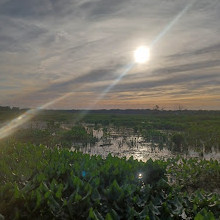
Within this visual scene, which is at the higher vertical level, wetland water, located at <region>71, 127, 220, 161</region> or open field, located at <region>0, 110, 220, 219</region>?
open field, located at <region>0, 110, 220, 219</region>

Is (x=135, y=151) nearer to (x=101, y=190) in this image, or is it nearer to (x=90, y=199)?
(x=101, y=190)

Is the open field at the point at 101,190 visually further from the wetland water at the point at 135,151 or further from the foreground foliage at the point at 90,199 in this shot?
the wetland water at the point at 135,151

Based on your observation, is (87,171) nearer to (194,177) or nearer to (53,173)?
(53,173)

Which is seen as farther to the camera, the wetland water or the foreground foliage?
the wetland water

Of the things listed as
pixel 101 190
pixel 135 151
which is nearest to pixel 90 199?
pixel 101 190

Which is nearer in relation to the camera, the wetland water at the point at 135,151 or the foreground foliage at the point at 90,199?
the foreground foliage at the point at 90,199

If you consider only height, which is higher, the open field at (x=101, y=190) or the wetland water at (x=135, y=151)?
the open field at (x=101, y=190)

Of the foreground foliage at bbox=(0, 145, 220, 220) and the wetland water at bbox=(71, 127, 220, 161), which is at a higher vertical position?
the foreground foliage at bbox=(0, 145, 220, 220)

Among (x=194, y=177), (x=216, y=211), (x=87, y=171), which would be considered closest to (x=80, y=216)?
(x=87, y=171)

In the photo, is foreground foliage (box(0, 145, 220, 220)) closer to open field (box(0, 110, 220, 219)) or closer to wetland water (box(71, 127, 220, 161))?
open field (box(0, 110, 220, 219))

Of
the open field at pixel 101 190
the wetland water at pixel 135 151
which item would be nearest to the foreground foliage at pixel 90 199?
the open field at pixel 101 190

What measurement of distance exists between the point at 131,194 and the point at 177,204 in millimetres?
809

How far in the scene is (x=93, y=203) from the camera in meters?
3.96

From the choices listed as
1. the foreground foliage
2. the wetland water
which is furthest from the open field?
the wetland water
